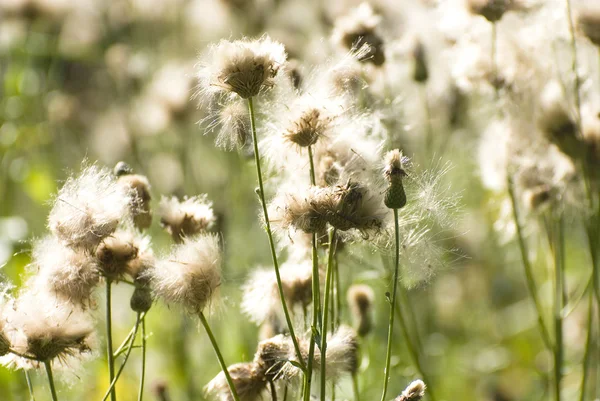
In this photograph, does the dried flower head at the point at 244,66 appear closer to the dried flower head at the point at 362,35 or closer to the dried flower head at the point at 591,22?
the dried flower head at the point at 362,35

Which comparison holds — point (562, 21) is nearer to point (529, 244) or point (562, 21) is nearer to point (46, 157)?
point (529, 244)

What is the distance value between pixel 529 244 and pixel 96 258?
2.22m

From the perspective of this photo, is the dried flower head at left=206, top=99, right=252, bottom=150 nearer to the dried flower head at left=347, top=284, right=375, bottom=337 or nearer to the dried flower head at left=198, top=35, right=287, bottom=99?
the dried flower head at left=198, top=35, right=287, bottom=99

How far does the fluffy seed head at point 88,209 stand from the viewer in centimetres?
148

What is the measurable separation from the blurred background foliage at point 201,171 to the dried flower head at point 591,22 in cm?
59

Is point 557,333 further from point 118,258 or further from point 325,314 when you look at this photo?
point 118,258

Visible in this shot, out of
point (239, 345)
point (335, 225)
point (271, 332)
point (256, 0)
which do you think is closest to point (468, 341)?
point (239, 345)

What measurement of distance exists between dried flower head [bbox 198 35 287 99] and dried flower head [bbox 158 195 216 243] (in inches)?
11.2

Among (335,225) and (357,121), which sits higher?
(357,121)

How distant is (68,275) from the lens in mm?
1485

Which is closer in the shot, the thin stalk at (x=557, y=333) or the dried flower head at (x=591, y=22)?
the thin stalk at (x=557, y=333)

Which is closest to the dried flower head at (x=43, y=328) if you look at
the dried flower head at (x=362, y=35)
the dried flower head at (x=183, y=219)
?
the dried flower head at (x=183, y=219)

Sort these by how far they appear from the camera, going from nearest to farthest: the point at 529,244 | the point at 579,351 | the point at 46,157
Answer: the point at 529,244, the point at 579,351, the point at 46,157

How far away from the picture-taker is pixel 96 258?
1.52m
